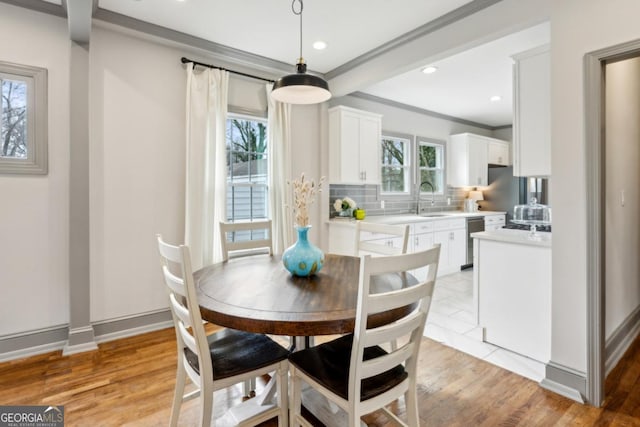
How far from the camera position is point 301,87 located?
6.89ft

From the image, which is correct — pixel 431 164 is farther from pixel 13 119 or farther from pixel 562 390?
pixel 13 119

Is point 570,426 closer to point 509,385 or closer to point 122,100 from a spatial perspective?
point 509,385

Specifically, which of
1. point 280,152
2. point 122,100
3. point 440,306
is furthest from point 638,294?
point 122,100

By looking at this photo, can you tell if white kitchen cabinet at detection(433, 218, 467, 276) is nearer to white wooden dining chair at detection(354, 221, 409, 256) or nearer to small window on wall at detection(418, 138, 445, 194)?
small window on wall at detection(418, 138, 445, 194)

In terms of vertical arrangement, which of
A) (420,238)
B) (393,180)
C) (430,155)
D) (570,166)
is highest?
(430,155)

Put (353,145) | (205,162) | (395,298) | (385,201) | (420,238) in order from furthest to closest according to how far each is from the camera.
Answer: (385,201) < (420,238) < (353,145) < (205,162) < (395,298)

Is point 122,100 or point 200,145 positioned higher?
point 122,100

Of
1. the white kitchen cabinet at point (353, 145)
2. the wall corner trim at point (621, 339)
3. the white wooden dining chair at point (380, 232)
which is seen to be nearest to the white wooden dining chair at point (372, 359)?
the white wooden dining chair at point (380, 232)

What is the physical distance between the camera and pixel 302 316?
4.26 feet

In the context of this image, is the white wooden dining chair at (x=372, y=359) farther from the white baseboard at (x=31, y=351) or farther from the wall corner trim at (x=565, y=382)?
the white baseboard at (x=31, y=351)

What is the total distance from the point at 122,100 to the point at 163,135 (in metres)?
0.42

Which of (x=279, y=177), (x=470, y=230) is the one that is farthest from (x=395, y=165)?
(x=279, y=177)

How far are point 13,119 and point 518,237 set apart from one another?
4.02 m

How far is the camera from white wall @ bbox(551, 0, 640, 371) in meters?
1.95
